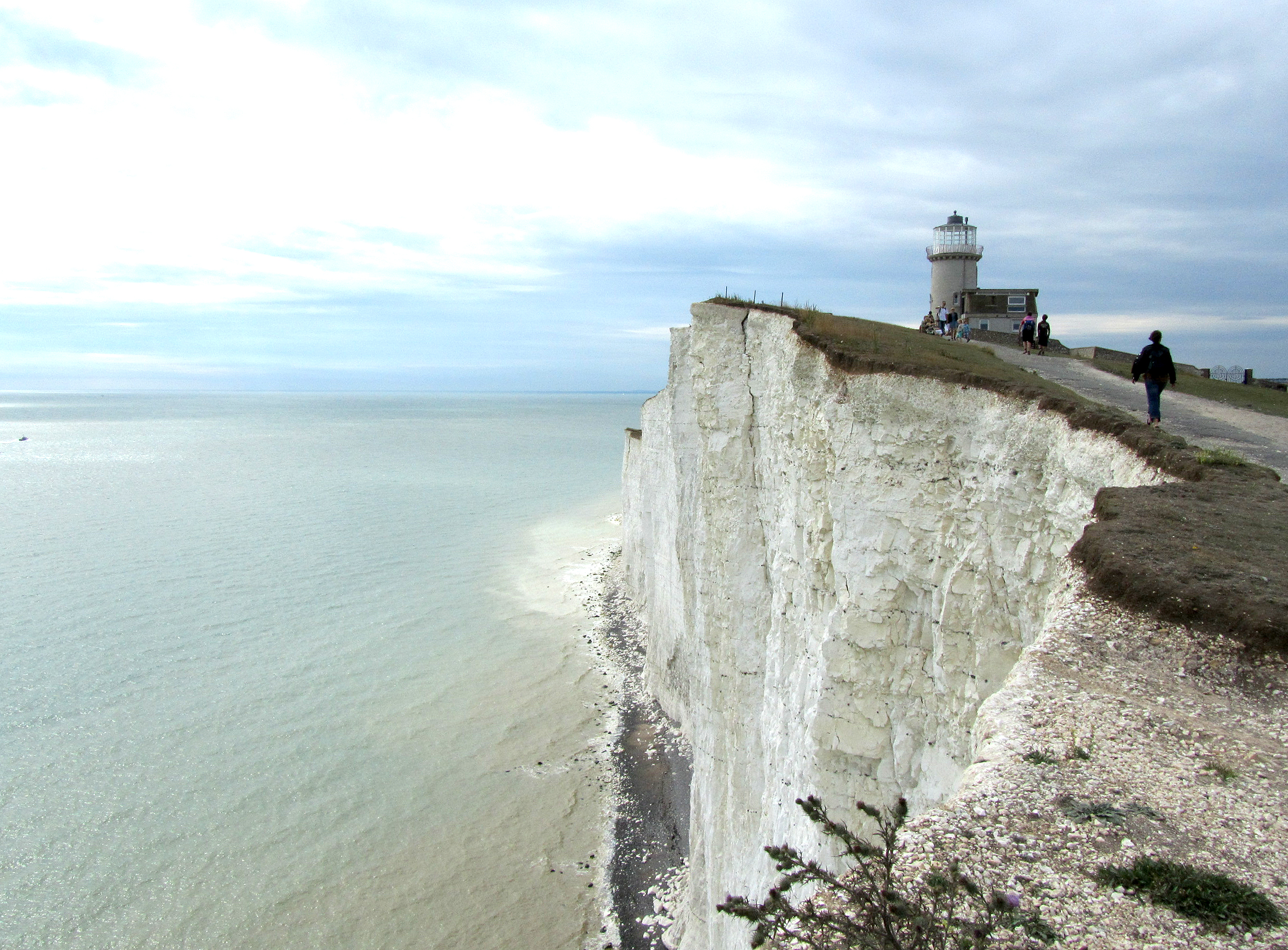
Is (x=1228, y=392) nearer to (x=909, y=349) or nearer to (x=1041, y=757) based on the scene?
(x=909, y=349)

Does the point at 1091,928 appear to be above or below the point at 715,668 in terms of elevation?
above

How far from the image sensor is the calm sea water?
1531 cm

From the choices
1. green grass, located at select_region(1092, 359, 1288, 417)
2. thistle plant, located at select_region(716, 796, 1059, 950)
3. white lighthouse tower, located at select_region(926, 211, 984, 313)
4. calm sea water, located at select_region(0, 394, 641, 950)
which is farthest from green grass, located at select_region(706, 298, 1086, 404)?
white lighthouse tower, located at select_region(926, 211, 984, 313)

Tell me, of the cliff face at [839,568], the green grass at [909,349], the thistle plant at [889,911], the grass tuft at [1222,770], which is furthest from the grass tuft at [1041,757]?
the green grass at [909,349]

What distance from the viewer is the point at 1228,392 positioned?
16.0 m

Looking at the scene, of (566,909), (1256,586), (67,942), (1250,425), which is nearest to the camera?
(1256,586)

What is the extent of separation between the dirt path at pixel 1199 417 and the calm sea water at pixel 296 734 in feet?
45.4

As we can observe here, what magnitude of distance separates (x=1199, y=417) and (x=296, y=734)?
2229cm

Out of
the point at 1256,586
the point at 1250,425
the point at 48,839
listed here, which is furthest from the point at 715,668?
the point at 48,839

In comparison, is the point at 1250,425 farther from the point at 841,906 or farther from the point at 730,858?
the point at 841,906

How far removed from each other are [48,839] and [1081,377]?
2509cm

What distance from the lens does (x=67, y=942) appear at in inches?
558

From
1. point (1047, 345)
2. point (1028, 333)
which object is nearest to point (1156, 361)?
point (1028, 333)

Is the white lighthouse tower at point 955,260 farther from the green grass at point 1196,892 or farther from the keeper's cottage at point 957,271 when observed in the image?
the green grass at point 1196,892
